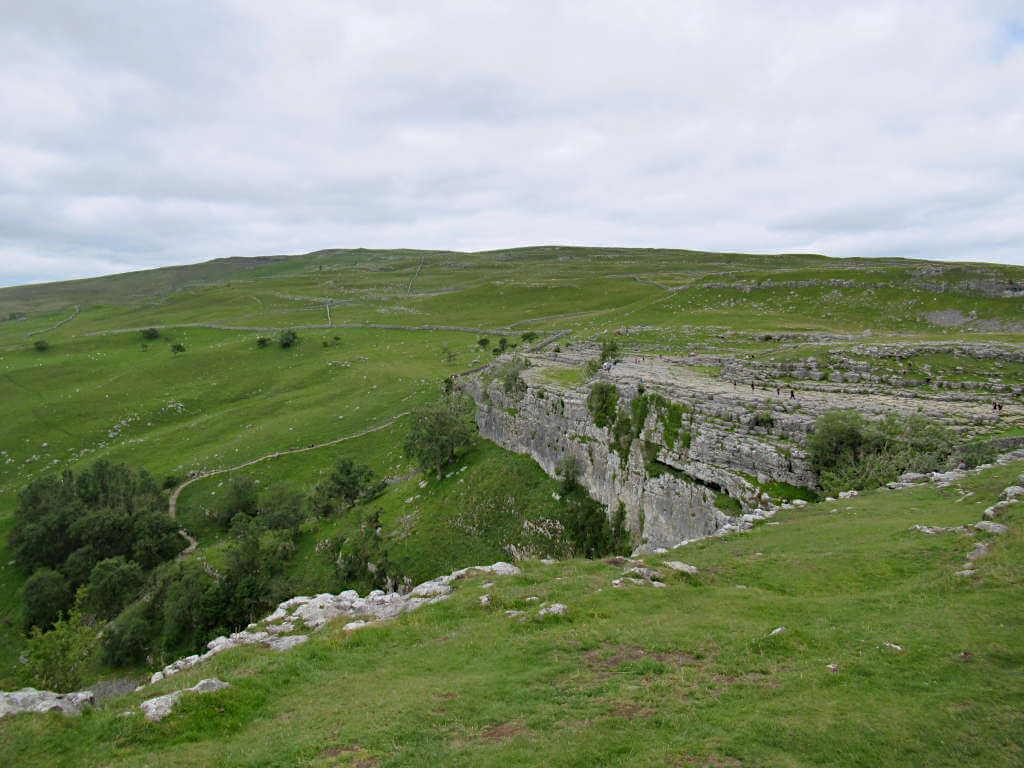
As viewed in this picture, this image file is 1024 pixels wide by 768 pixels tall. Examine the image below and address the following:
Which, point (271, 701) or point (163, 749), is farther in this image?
point (271, 701)

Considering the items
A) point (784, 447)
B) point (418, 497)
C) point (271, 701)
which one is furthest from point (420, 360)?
point (271, 701)

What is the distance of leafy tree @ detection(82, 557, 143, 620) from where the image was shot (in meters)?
45.8

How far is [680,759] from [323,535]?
1879 inches

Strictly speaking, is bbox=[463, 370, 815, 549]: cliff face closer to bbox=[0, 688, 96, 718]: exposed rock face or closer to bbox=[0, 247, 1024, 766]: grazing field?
bbox=[0, 247, 1024, 766]: grazing field

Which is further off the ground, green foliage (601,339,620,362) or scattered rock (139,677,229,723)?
green foliage (601,339,620,362)

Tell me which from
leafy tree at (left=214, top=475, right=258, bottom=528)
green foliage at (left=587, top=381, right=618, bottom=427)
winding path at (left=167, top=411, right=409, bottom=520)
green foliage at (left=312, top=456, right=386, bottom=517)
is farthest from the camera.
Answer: winding path at (left=167, top=411, right=409, bottom=520)

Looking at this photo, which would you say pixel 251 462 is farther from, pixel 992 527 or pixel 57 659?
pixel 992 527

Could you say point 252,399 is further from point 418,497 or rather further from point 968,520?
point 968,520

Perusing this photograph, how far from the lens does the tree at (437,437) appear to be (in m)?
52.2

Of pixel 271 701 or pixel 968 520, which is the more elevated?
pixel 968 520

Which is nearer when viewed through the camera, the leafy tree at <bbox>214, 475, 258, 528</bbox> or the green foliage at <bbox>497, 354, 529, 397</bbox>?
the green foliage at <bbox>497, 354, 529, 397</bbox>

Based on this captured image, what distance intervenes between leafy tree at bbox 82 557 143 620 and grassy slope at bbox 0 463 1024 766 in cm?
4632

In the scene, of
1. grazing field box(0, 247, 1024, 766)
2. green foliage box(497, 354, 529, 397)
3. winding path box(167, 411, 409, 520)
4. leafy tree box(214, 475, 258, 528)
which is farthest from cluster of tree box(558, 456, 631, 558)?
winding path box(167, 411, 409, 520)

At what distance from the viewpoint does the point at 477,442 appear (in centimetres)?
5688
